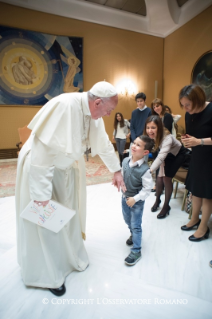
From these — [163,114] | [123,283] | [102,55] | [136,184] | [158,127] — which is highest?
[102,55]

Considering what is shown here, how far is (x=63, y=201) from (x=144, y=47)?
726 cm

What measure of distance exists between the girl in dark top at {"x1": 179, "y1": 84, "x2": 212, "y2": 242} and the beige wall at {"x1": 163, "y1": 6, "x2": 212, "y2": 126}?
4.75 meters

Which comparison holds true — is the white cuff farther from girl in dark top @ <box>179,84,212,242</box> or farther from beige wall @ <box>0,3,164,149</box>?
beige wall @ <box>0,3,164,149</box>

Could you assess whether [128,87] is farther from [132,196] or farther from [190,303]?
[190,303]

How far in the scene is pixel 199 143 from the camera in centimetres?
179

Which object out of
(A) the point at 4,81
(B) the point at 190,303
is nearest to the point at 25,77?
(A) the point at 4,81

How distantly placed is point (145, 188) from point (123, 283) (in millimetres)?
833

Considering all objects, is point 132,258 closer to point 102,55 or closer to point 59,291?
point 59,291

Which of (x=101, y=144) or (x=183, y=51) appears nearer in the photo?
(x=101, y=144)

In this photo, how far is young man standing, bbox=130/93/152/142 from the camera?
3643mm

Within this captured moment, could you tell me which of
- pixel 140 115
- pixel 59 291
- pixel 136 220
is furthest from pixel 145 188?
pixel 140 115

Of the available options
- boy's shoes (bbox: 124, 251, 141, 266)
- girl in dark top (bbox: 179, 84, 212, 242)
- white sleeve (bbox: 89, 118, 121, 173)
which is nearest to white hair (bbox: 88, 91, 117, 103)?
white sleeve (bbox: 89, 118, 121, 173)

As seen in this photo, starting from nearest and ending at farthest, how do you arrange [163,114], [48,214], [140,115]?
[48,214]
[163,114]
[140,115]

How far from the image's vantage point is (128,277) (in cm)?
165
